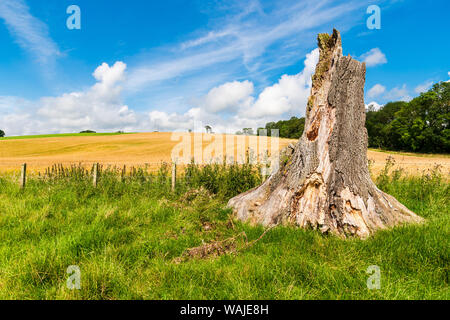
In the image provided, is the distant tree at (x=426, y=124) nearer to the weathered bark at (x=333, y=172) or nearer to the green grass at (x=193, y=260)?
the weathered bark at (x=333, y=172)

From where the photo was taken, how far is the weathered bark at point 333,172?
4.73m

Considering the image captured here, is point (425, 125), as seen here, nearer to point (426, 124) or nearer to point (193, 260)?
point (426, 124)

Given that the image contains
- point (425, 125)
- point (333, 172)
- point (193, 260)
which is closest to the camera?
point (193, 260)

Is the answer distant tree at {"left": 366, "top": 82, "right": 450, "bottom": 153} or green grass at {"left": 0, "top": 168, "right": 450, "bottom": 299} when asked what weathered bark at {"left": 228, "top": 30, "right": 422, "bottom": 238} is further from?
distant tree at {"left": 366, "top": 82, "right": 450, "bottom": 153}

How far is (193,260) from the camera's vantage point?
356cm

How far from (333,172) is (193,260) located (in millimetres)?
3254

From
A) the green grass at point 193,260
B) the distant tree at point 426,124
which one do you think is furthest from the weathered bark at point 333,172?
the distant tree at point 426,124

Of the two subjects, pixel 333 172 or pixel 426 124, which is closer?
pixel 333 172

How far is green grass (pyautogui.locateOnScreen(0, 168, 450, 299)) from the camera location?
9.14ft

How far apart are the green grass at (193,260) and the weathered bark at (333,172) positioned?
473mm

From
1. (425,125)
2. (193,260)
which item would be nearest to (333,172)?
(193,260)

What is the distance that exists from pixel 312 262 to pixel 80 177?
9359 mm

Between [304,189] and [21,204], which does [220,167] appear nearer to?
[304,189]
